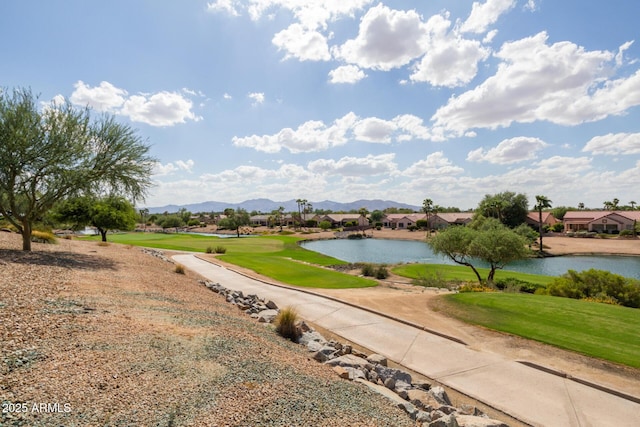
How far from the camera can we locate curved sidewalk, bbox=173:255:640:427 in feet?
21.5

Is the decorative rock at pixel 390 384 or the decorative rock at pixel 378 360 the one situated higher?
the decorative rock at pixel 390 384

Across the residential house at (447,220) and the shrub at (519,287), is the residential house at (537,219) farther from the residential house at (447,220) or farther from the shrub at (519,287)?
the shrub at (519,287)

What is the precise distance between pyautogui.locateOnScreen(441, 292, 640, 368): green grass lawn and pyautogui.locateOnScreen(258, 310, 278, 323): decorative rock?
23.4ft

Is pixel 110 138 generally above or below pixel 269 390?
above

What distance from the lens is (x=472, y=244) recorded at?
2581cm

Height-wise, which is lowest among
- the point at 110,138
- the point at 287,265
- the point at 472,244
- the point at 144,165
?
the point at 287,265

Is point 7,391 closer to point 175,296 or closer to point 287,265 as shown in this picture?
point 175,296

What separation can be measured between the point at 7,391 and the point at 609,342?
13.7 metres

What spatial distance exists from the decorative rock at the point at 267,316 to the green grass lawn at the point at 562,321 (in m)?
7.14

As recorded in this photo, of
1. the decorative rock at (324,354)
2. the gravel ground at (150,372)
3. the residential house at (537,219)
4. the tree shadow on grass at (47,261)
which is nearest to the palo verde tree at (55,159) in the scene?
the tree shadow on grass at (47,261)

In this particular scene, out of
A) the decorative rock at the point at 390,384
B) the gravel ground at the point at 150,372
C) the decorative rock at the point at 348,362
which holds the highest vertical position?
the gravel ground at the point at 150,372

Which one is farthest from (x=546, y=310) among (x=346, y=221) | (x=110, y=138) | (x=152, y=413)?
(x=346, y=221)

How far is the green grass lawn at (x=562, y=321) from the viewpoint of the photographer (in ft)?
30.8

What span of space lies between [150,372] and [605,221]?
109115mm
